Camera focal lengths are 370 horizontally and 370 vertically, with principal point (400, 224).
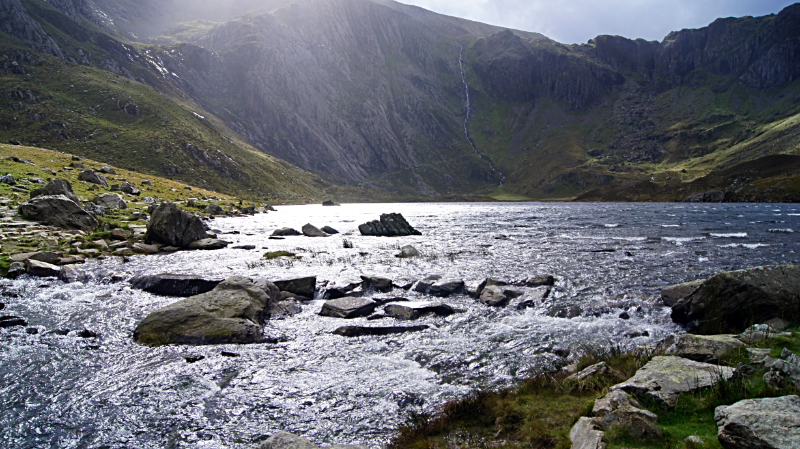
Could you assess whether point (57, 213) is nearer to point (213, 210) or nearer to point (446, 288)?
point (446, 288)

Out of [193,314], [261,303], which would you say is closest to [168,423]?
[193,314]

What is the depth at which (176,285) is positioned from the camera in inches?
927

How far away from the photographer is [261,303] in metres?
19.7

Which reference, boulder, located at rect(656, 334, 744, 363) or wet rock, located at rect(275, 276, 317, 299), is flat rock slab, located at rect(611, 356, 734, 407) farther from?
wet rock, located at rect(275, 276, 317, 299)

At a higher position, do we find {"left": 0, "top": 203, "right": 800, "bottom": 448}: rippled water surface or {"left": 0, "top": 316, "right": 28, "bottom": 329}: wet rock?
{"left": 0, "top": 316, "right": 28, "bottom": 329}: wet rock

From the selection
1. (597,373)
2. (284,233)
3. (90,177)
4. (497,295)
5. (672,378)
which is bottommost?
(497,295)

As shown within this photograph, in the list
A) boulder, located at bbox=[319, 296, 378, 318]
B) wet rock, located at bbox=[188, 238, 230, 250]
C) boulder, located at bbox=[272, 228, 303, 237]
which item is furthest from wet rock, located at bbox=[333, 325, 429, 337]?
boulder, located at bbox=[272, 228, 303, 237]

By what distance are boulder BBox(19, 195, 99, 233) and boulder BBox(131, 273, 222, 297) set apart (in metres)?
18.7

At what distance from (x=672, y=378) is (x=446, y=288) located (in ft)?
52.0

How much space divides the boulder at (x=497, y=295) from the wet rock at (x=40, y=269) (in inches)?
1123

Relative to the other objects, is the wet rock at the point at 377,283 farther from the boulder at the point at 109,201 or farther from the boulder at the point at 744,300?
the boulder at the point at 109,201

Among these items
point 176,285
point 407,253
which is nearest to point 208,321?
point 176,285

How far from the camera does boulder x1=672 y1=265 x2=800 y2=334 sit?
49.8 feet

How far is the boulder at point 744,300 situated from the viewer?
49.8ft
